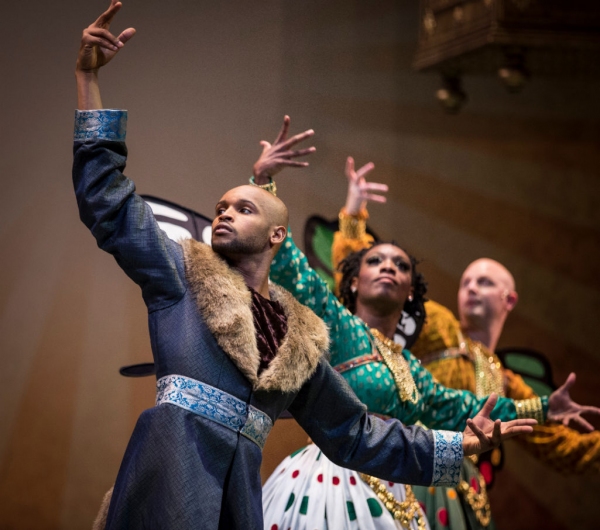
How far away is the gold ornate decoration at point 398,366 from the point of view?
2.84 metres

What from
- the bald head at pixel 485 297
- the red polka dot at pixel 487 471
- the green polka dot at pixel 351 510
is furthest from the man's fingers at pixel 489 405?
the red polka dot at pixel 487 471

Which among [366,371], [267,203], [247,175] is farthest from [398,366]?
[247,175]

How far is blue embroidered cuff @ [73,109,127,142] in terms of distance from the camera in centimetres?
197

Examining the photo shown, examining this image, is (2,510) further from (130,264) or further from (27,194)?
(130,264)

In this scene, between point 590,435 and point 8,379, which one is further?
point 590,435

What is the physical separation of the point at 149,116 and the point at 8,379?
1.12 metres

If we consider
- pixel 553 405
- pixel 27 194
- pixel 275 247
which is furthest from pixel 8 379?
pixel 553 405

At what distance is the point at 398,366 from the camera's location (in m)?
2.89

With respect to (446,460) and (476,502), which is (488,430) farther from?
(476,502)

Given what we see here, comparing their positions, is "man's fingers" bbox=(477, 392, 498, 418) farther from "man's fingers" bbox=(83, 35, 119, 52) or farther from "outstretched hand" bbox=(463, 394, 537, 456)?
"man's fingers" bbox=(83, 35, 119, 52)

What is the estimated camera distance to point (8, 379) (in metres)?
3.26

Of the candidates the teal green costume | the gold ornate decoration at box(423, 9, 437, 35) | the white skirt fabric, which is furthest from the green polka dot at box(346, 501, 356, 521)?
the gold ornate decoration at box(423, 9, 437, 35)

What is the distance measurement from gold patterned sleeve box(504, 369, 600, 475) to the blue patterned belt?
1783 mm

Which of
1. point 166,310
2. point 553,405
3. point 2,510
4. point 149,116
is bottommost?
point 2,510
